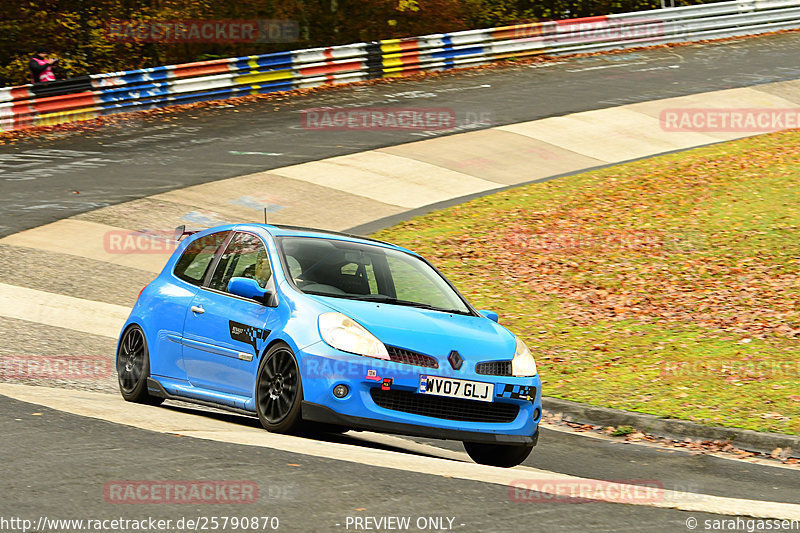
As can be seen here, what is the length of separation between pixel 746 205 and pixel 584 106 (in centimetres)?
834

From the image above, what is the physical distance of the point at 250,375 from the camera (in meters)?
7.66

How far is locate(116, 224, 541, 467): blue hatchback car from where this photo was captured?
714cm

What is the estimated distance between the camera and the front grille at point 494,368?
24.2ft

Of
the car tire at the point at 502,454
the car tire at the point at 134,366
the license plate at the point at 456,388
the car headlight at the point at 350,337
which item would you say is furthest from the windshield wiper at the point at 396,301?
the car tire at the point at 134,366

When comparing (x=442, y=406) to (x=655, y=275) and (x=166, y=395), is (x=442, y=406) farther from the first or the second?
(x=655, y=275)

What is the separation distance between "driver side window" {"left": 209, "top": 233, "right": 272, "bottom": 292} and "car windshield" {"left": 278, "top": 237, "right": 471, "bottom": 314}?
19cm

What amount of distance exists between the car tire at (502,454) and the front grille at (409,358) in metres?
0.90

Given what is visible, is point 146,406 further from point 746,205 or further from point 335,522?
point 746,205

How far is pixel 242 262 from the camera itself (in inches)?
332

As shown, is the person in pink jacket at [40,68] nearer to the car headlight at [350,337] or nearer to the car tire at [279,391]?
the car tire at [279,391]

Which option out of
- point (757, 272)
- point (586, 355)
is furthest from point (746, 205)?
point (586, 355)

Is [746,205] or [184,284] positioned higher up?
[184,284]

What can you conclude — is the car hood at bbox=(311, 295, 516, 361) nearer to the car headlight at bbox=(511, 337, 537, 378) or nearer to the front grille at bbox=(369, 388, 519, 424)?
the car headlight at bbox=(511, 337, 537, 378)

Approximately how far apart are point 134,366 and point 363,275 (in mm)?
2268
